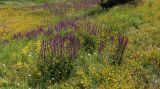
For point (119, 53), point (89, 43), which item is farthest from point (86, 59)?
point (89, 43)

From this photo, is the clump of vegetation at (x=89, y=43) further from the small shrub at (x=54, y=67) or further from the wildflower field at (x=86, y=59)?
the small shrub at (x=54, y=67)

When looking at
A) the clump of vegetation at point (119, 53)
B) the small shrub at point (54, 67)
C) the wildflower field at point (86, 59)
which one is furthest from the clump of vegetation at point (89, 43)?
the small shrub at point (54, 67)

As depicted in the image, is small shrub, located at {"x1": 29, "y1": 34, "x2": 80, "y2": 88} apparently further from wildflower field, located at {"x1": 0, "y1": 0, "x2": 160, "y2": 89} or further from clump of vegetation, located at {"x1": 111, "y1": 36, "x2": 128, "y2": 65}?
clump of vegetation, located at {"x1": 111, "y1": 36, "x2": 128, "y2": 65}

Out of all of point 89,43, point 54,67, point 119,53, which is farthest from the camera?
point 89,43

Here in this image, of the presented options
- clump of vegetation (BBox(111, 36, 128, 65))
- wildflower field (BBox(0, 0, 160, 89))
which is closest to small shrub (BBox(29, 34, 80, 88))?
wildflower field (BBox(0, 0, 160, 89))

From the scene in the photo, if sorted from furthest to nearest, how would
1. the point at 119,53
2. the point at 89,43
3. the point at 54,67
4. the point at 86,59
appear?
1. the point at 89,43
2. the point at 119,53
3. the point at 86,59
4. the point at 54,67

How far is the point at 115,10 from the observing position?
1603 centimetres

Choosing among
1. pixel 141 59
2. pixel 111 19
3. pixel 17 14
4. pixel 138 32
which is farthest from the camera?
pixel 17 14

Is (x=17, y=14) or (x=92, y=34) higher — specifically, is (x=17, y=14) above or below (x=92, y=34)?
below

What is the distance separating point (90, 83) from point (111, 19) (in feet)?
19.1

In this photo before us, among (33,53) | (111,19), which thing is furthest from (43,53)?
(111,19)

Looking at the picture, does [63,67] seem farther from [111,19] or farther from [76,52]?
[111,19]

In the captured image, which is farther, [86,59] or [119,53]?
[119,53]

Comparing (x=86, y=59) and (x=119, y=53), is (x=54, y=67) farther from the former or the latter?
(x=119, y=53)
